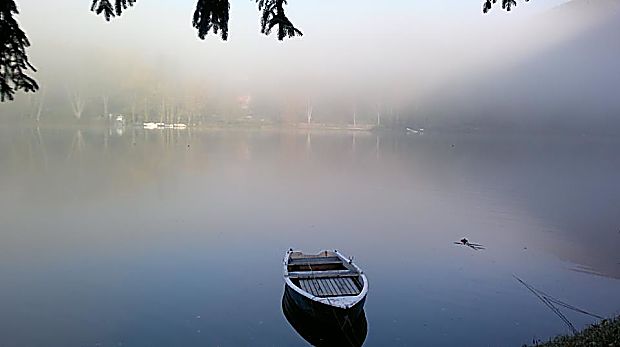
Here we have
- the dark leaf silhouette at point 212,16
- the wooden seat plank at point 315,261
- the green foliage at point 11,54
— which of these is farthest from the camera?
the wooden seat plank at point 315,261

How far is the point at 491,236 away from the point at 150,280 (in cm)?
1535

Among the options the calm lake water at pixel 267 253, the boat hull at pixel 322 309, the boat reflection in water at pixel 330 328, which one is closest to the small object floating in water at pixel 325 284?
the boat hull at pixel 322 309

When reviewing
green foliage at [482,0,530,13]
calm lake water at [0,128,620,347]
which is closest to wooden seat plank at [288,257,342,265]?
calm lake water at [0,128,620,347]

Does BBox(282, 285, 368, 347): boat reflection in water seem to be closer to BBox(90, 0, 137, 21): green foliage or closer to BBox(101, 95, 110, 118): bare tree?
BBox(90, 0, 137, 21): green foliage

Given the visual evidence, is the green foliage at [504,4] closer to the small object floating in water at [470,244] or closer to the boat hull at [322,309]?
the boat hull at [322,309]

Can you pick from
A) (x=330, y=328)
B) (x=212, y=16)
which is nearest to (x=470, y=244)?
(x=330, y=328)

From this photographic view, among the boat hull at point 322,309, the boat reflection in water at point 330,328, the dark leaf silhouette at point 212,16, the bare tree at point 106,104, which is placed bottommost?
the boat reflection in water at point 330,328

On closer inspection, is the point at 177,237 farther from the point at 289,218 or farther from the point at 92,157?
the point at 92,157

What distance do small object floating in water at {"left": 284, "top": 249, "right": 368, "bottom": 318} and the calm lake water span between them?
Answer: 3.13 ft

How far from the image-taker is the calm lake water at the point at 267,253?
40.0 ft

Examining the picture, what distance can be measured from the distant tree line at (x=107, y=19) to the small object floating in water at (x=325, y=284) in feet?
20.9

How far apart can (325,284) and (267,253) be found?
22.2 feet

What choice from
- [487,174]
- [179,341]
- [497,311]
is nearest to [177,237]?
[179,341]

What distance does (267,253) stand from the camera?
1866cm
